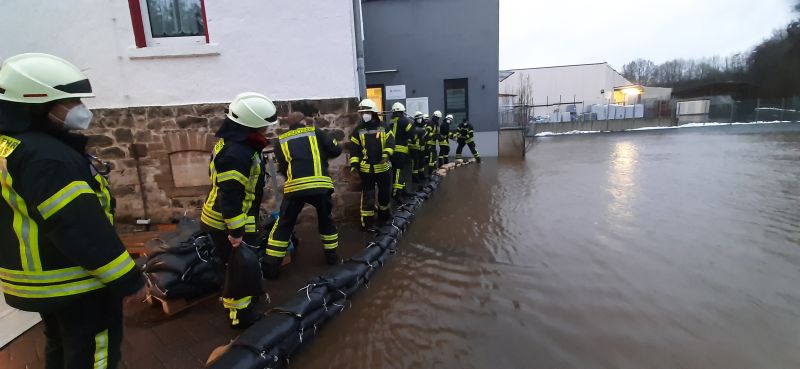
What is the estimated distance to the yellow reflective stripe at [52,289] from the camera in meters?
1.71

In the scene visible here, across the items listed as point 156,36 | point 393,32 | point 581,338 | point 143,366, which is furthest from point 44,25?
point 393,32

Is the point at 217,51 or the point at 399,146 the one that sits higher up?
the point at 217,51

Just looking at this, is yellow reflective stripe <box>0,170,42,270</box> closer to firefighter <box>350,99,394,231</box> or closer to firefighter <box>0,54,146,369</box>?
firefighter <box>0,54,146,369</box>

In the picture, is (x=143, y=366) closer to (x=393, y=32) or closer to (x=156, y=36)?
(x=156, y=36)

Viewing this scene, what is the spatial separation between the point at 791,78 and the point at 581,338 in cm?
4538

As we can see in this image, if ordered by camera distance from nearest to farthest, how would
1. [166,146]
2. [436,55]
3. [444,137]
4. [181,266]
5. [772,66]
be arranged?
[181,266] → [166,146] → [444,137] → [436,55] → [772,66]

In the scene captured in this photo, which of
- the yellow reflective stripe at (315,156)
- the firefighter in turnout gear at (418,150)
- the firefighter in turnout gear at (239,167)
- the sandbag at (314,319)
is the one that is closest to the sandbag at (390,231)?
the yellow reflective stripe at (315,156)

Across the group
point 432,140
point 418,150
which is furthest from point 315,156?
point 432,140

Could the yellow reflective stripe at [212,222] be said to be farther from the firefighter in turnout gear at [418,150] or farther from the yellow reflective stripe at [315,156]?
the firefighter in turnout gear at [418,150]

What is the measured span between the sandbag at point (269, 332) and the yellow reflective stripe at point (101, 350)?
2.17 ft

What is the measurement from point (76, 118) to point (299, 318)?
1.76 m

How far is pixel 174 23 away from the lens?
533 centimetres

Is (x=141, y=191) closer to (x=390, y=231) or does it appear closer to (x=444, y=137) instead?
(x=390, y=231)

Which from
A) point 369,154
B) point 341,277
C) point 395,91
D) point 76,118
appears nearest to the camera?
point 76,118
